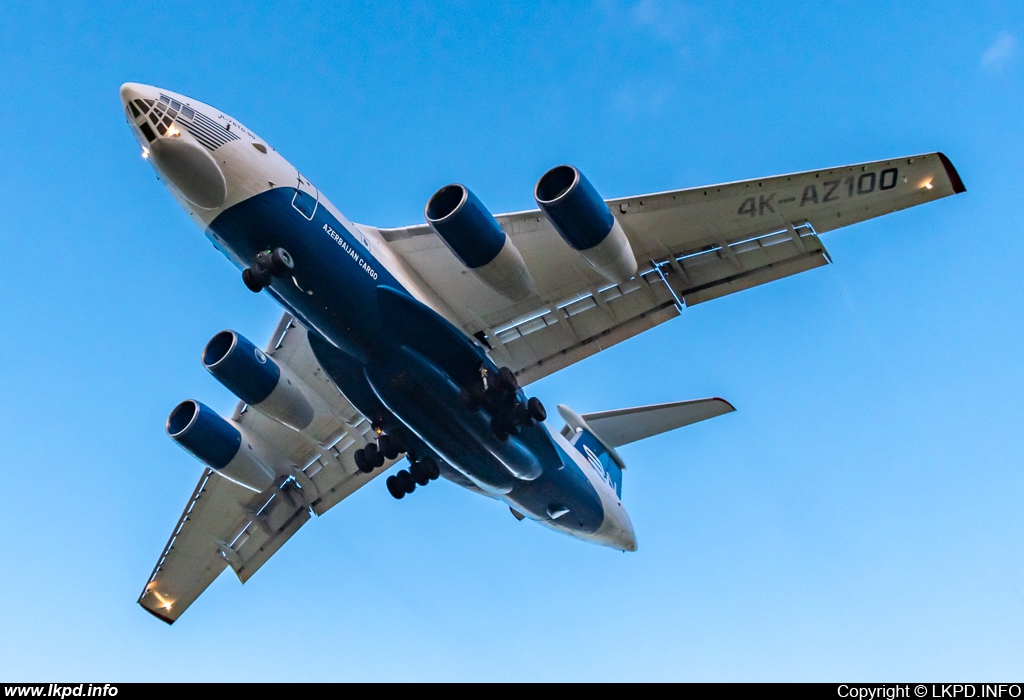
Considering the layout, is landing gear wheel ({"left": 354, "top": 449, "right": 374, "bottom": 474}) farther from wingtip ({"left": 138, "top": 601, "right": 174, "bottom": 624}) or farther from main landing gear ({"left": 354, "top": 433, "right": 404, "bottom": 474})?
wingtip ({"left": 138, "top": 601, "right": 174, "bottom": 624})

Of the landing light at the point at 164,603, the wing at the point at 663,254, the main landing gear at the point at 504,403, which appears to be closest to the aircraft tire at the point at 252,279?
the wing at the point at 663,254

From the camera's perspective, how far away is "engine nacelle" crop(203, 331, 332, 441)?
10.1 m

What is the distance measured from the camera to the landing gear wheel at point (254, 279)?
8.20 meters

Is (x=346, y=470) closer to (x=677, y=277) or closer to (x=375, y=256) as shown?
(x=375, y=256)

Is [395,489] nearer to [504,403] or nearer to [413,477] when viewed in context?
[413,477]

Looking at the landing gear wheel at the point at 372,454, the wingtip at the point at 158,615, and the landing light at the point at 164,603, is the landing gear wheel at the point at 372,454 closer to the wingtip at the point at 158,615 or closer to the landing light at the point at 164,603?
the landing light at the point at 164,603

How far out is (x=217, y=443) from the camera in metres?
11.1

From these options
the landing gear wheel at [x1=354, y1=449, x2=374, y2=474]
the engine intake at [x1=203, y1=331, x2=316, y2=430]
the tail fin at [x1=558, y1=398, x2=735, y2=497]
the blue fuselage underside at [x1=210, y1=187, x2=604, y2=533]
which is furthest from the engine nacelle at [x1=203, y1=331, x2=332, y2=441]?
the tail fin at [x1=558, y1=398, x2=735, y2=497]

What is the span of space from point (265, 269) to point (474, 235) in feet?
6.16

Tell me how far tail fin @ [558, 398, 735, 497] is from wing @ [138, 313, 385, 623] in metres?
2.77

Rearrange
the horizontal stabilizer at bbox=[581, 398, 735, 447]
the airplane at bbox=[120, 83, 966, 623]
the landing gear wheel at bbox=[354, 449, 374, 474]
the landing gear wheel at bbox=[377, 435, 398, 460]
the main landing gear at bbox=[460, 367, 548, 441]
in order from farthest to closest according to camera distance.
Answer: the horizontal stabilizer at bbox=[581, 398, 735, 447] → the landing gear wheel at bbox=[354, 449, 374, 474] → the landing gear wheel at bbox=[377, 435, 398, 460] → the main landing gear at bbox=[460, 367, 548, 441] → the airplane at bbox=[120, 83, 966, 623]
